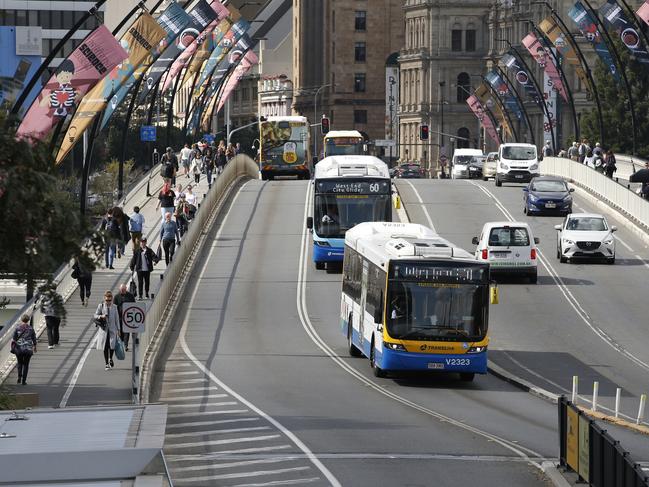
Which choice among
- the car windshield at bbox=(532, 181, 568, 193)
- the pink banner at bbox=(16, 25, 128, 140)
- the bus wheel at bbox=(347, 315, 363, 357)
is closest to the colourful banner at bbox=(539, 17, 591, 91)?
the car windshield at bbox=(532, 181, 568, 193)

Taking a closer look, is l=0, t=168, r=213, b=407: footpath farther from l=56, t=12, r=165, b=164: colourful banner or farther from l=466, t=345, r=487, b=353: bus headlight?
l=466, t=345, r=487, b=353: bus headlight

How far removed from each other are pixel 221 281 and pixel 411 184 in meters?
28.0

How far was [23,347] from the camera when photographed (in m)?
31.8

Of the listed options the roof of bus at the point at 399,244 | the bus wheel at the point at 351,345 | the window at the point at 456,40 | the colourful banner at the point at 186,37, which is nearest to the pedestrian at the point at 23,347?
the roof of bus at the point at 399,244

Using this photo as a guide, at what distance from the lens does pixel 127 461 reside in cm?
1155

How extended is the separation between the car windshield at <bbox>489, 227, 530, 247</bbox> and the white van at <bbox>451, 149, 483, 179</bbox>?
51.9 meters

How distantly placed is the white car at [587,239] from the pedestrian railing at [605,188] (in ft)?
22.7

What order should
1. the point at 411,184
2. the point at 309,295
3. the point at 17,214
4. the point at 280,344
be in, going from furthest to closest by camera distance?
the point at 411,184
the point at 309,295
the point at 280,344
the point at 17,214

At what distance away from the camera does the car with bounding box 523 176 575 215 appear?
62.4 m

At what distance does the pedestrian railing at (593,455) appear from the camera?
58.3ft

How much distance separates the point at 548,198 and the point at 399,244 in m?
29.7

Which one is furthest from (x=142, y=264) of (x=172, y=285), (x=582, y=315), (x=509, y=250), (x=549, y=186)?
(x=549, y=186)

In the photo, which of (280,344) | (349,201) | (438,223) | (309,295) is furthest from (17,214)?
(438,223)

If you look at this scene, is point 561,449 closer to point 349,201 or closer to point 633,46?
point 349,201
